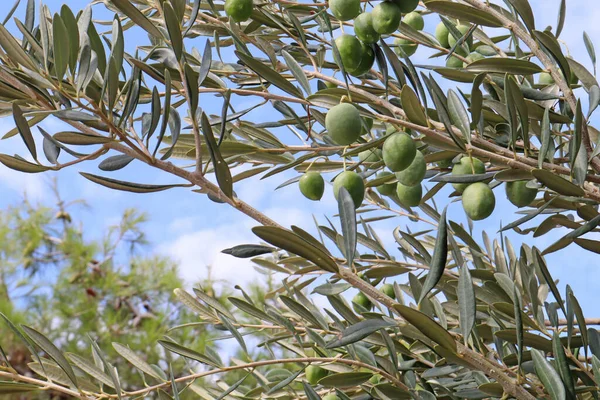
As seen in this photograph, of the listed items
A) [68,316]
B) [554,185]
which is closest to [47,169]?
[554,185]

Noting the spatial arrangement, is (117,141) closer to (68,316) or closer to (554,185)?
(554,185)

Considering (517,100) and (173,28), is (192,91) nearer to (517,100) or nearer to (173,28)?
(173,28)

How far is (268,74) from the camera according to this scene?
88 cm

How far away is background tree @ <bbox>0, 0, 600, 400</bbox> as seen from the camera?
73cm

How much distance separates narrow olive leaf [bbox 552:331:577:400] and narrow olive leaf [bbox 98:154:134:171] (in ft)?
1.68

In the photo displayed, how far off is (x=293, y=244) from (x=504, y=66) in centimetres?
45

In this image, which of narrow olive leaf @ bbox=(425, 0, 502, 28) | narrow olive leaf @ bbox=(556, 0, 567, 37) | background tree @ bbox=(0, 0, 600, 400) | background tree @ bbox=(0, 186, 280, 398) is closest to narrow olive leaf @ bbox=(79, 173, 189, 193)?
background tree @ bbox=(0, 0, 600, 400)

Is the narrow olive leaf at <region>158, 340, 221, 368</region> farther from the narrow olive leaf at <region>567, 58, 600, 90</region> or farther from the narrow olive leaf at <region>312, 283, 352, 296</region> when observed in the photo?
the narrow olive leaf at <region>567, 58, 600, 90</region>

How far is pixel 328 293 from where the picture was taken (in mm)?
835

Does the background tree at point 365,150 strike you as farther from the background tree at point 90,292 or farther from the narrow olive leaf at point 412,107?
the background tree at point 90,292

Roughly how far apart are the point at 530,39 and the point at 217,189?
1.67 ft

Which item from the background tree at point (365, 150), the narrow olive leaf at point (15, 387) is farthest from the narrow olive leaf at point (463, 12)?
the narrow olive leaf at point (15, 387)

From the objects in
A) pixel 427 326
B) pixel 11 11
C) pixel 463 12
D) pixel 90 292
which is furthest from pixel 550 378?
pixel 90 292

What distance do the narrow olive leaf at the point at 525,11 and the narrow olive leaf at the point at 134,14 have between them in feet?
1.57
